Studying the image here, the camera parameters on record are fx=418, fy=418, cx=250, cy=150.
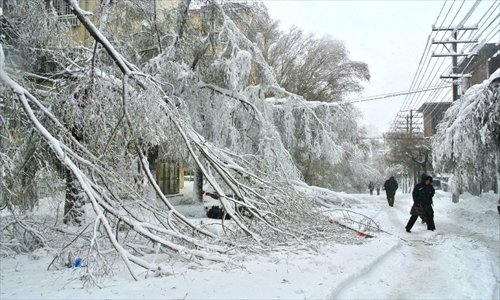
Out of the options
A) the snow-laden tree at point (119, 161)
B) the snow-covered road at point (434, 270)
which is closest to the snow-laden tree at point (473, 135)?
the snow-covered road at point (434, 270)

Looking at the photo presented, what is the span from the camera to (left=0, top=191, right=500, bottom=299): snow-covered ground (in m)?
4.64

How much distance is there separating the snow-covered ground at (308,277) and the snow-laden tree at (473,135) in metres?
4.06

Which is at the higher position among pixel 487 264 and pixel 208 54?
pixel 208 54

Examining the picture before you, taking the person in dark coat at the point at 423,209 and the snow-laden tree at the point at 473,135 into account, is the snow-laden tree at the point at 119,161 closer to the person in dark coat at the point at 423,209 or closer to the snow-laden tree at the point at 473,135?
the person in dark coat at the point at 423,209

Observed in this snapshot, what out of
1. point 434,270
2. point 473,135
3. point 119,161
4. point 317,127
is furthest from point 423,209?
point 119,161

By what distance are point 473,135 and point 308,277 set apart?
27.3 ft

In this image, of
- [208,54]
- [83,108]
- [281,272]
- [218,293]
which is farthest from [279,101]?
[218,293]

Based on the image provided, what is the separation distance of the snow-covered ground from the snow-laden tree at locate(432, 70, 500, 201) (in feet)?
13.3

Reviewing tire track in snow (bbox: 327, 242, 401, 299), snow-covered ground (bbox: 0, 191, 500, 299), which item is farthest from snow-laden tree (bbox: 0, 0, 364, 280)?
tire track in snow (bbox: 327, 242, 401, 299)

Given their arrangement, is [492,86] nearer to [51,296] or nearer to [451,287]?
[451,287]

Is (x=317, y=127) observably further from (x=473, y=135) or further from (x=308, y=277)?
(x=308, y=277)

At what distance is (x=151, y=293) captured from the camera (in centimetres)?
452

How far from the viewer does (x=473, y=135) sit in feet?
37.2

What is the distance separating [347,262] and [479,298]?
1859 millimetres
